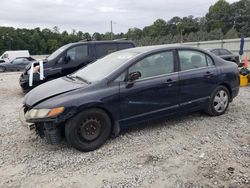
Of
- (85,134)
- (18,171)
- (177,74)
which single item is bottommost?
(18,171)

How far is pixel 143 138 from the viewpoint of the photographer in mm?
4586

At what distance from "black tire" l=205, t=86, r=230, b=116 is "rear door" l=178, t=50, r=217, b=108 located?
145 millimetres

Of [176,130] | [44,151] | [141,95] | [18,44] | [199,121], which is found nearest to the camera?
[44,151]

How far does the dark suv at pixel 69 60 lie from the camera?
8484mm

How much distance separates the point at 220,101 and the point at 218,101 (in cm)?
Answer: 6

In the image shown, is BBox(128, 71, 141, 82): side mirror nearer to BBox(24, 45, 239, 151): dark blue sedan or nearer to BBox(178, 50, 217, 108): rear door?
BBox(24, 45, 239, 151): dark blue sedan

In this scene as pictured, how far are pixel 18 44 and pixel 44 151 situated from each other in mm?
76202

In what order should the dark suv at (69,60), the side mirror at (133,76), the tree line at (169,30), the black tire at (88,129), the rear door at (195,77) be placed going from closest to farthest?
the black tire at (88,129)
the side mirror at (133,76)
the rear door at (195,77)
the dark suv at (69,60)
the tree line at (169,30)

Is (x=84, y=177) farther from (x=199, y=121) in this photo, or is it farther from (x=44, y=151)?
(x=199, y=121)

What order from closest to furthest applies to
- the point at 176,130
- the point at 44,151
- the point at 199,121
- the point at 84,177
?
1. the point at 84,177
2. the point at 44,151
3. the point at 176,130
4. the point at 199,121

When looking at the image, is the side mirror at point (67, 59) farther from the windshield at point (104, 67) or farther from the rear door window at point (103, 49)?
the windshield at point (104, 67)

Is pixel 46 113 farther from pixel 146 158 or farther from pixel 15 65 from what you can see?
pixel 15 65

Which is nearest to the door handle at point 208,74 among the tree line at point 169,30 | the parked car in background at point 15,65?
the parked car in background at point 15,65

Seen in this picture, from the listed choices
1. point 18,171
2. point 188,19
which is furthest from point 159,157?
point 188,19
